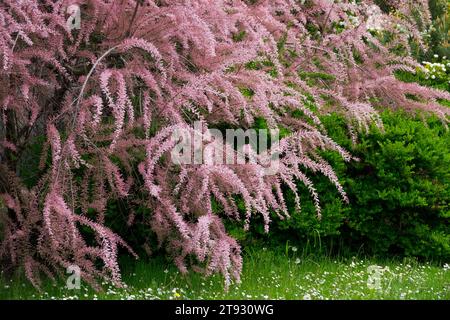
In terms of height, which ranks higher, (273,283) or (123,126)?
(123,126)

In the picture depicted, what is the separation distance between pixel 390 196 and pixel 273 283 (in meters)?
1.09

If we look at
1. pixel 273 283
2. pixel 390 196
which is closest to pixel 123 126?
pixel 273 283

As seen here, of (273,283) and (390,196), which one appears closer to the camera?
(273,283)

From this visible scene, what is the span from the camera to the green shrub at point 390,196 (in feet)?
14.5

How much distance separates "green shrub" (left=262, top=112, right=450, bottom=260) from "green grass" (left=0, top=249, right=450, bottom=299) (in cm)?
19

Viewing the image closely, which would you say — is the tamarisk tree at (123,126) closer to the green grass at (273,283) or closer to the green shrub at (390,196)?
the green grass at (273,283)

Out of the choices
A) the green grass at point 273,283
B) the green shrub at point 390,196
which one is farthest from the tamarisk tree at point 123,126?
the green shrub at point 390,196

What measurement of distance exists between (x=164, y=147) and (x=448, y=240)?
7.31 feet

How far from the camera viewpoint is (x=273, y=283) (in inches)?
151

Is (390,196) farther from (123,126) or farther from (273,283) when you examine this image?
(123,126)

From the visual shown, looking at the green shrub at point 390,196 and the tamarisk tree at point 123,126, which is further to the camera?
the green shrub at point 390,196

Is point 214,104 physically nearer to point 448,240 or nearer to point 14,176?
point 14,176

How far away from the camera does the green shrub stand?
441 centimetres

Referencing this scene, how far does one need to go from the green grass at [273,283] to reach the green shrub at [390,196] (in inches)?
7.6
